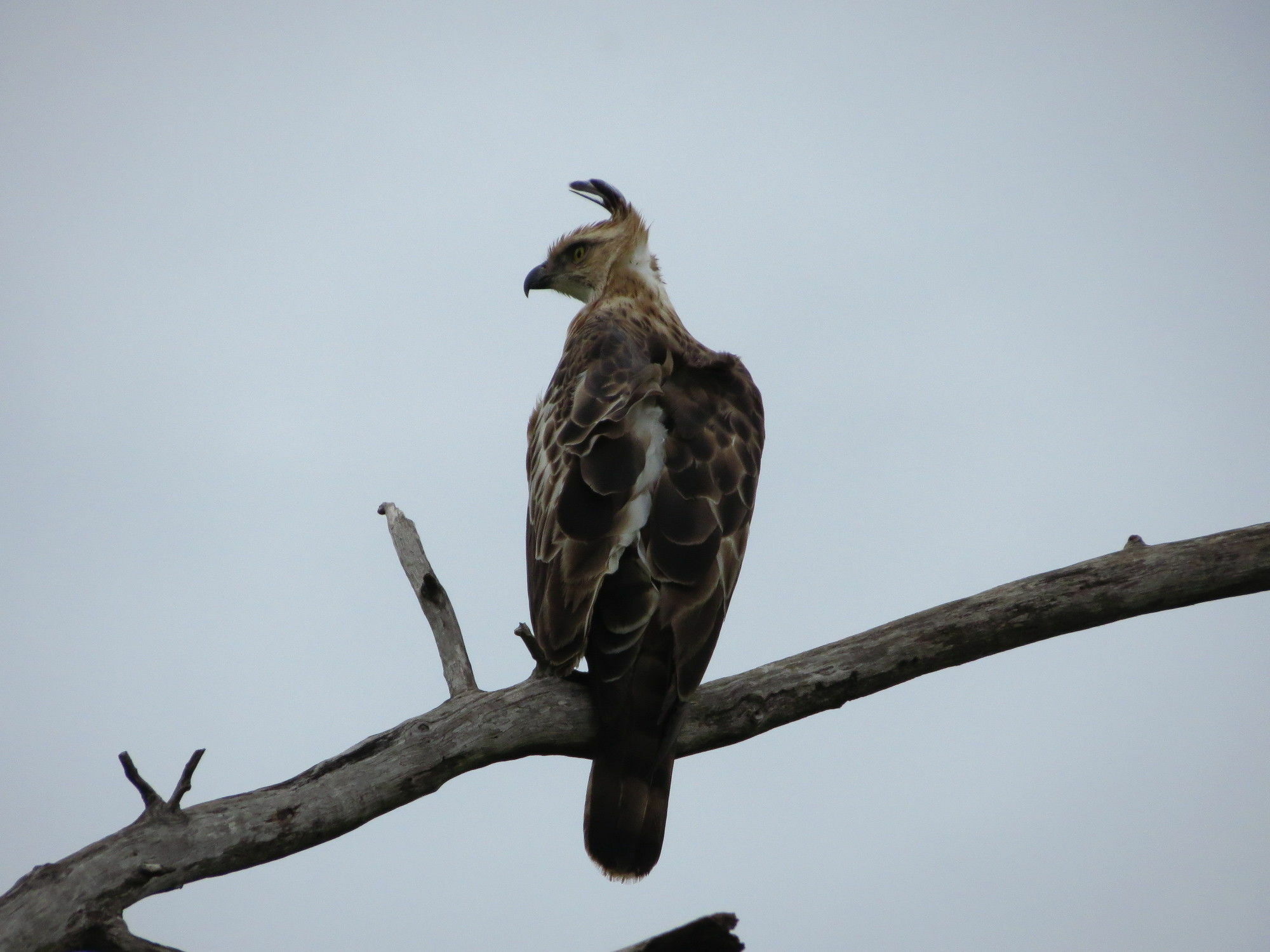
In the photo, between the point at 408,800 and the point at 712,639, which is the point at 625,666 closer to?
the point at 712,639

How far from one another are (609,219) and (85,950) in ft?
16.0

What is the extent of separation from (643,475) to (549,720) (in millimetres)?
987

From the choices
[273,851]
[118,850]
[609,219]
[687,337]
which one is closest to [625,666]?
[273,851]

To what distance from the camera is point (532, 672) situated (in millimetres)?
3742

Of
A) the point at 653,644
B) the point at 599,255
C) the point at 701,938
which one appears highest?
the point at 599,255

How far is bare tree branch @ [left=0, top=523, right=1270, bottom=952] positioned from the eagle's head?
126 inches

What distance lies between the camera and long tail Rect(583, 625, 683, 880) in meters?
3.47

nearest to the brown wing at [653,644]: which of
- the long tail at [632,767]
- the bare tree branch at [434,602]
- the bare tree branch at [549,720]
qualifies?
the long tail at [632,767]

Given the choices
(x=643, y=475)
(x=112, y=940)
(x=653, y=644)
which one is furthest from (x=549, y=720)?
(x=112, y=940)

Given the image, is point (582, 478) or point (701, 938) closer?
point (701, 938)

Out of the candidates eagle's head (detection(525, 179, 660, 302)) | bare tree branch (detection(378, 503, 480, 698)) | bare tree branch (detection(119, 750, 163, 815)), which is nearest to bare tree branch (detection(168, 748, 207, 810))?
bare tree branch (detection(119, 750, 163, 815))

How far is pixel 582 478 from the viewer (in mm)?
4027

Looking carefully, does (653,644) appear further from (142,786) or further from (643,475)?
(142,786)

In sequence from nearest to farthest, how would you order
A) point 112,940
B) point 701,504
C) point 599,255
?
point 112,940 < point 701,504 < point 599,255
